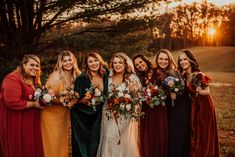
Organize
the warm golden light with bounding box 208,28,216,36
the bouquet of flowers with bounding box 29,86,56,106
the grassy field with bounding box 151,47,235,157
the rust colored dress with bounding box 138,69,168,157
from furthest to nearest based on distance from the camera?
the warm golden light with bounding box 208,28,216,36
the grassy field with bounding box 151,47,235,157
the rust colored dress with bounding box 138,69,168,157
the bouquet of flowers with bounding box 29,86,56,106

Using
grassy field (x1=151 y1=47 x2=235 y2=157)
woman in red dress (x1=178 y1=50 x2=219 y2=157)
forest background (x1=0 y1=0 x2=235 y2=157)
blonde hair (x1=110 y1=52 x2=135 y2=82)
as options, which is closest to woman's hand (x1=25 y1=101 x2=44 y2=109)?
blonde hair (x1=110 y1=52 x2=135 y2=82)

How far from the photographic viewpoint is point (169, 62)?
6805 millimetres

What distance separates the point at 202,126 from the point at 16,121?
11.1 ft

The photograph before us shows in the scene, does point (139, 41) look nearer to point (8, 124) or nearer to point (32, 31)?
point (32, 31)

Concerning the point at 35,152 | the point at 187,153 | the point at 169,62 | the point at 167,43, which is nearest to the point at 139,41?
the point at 169,62

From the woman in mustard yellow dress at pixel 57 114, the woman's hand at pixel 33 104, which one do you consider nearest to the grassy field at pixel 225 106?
the woman in mustard yellow dress at pixel 57 114

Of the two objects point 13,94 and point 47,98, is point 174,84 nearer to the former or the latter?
point 47,98

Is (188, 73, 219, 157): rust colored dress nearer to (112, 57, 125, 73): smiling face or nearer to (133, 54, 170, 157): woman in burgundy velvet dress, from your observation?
(133, 54, 170, 157): woman in burgundy velvet dress

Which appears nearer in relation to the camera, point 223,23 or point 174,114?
point 174,114

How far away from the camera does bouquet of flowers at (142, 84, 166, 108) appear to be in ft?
20.5

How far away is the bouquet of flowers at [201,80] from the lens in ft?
20.1

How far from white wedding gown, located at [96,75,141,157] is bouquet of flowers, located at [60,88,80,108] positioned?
73 centimetres

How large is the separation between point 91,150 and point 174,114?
1733mm

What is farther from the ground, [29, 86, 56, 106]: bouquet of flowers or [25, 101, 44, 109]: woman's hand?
[29, 86, 56, 106]: bouquet of flowers
